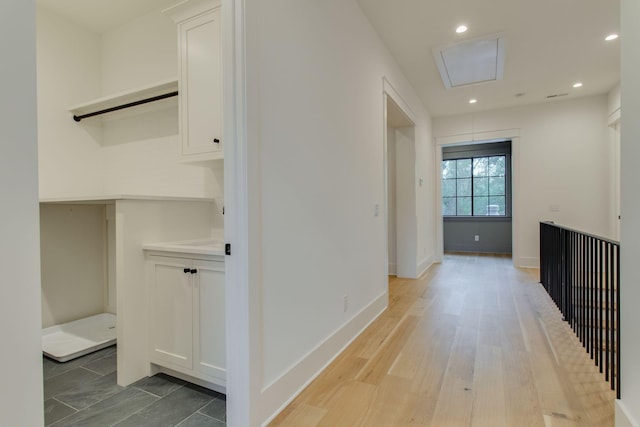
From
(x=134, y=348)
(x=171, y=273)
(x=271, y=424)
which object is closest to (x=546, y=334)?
(x=271, y=424)

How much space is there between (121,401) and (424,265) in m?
4.64

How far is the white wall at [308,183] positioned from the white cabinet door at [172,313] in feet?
2.01

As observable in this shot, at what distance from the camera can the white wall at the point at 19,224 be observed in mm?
795

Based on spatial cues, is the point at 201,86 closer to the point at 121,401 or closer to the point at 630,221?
the point at 121,401

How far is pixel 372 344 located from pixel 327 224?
3.49ft

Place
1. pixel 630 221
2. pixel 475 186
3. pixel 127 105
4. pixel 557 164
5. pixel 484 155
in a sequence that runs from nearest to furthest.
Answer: pixel 630 221 < pixel 127 105 < pixel 557 164 < pixel 484 155 < pixel 475 186

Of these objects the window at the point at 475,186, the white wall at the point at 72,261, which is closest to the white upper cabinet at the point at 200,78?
the white wall at the point at 72,261

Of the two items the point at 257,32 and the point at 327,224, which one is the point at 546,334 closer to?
the point at 327,224

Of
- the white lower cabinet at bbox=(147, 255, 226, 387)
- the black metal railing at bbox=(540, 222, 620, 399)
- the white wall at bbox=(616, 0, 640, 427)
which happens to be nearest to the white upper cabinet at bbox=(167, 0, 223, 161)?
the white lower cabinet at bbox=(147, 255, 226, 387)

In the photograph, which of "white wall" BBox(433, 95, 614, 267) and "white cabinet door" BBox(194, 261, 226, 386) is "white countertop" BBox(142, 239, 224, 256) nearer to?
"white cabinet door" BBox(194, 261, 226, 386)

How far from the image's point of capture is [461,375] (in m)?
2.05

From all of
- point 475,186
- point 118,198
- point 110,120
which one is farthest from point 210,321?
point 475,186

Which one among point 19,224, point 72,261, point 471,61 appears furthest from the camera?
point 471,61

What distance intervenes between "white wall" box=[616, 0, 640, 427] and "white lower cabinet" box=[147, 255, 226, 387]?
193 cm
